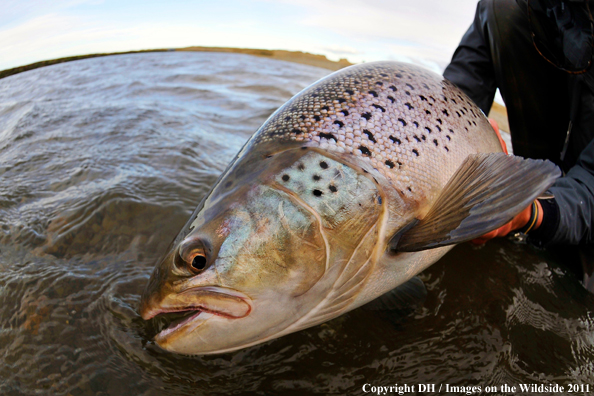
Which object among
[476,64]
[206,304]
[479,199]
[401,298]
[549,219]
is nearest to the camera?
[206,304]

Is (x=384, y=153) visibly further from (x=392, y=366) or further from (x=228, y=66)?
(x=228, y=66)

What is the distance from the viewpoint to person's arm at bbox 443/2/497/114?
338 centimetres

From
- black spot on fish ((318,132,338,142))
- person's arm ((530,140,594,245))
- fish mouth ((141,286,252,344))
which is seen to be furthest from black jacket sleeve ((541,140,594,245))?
fish mouth ((141,286,252,344))

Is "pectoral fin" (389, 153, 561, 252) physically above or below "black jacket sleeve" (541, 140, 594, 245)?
above

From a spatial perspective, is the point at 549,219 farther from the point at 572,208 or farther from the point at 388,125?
the point at 388,125

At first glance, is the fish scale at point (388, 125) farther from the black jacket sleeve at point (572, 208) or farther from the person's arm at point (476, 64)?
the person's arm at point (476, 64)

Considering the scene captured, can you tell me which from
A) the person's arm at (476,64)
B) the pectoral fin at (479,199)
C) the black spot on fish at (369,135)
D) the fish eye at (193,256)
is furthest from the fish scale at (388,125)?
the person's arm at (476,64)

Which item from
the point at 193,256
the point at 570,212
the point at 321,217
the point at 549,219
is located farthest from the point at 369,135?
the point at 570,212

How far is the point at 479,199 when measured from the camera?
1.55m

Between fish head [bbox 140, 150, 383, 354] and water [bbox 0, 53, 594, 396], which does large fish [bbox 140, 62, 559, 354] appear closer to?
fish head [bbox 140, 150, 383, 354]

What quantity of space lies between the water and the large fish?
0.34m

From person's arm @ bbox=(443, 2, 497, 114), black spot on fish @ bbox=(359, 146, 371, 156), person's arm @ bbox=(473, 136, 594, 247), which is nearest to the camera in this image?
black spot on fish @ bbox=(359, 146, 371, 156)

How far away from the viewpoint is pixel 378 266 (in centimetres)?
167

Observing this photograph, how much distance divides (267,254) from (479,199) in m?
0.94
